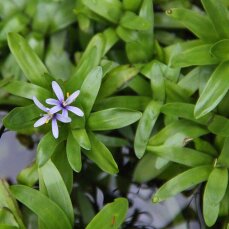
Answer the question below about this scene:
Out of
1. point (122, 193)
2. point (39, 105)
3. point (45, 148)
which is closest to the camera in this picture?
point (39, 105)

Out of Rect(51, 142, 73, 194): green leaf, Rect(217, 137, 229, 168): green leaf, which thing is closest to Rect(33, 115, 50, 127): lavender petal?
Rect(51, 142, 73, 194): green leaf

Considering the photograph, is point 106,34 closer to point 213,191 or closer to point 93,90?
point 93,90

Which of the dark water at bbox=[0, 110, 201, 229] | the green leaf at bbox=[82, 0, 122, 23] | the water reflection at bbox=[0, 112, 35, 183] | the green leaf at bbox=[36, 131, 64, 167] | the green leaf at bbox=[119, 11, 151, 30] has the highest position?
the green leaf at bbox=[82, 0, 122, 23]

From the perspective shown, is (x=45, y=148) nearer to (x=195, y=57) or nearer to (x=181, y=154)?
(x=181, y=154)

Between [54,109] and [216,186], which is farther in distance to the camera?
[216,186]

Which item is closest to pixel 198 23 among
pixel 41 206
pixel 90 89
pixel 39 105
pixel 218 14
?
pixel 218 14

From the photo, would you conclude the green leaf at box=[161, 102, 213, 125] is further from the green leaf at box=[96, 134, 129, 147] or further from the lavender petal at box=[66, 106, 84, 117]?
the lavender petal at box=[66, 106, 84, 117]
